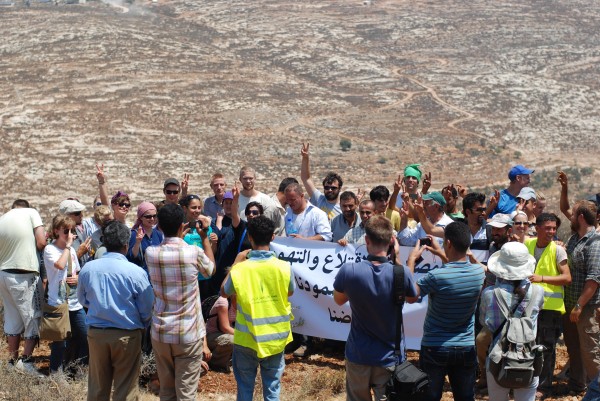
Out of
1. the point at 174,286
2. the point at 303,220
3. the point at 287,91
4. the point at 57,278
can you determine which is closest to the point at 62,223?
the point at 57,278

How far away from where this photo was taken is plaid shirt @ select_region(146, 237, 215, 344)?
5.91m

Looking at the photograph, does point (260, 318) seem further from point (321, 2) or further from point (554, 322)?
point (321, 2)

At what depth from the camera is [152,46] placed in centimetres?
4838

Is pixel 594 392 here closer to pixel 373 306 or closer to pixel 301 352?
pixel 373 306

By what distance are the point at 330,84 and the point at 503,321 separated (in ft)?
139

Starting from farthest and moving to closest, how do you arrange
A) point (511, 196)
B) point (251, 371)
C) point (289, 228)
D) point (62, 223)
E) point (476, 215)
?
point (511, 196) → point (289, 228) → point (476, 215) → point (62, 223) → point (251, 371)

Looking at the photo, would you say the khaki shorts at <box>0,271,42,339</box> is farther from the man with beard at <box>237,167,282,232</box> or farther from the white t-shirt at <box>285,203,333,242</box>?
the white t-shirt at <box>285,203,333,242</box>

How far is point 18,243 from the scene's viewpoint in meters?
7.50

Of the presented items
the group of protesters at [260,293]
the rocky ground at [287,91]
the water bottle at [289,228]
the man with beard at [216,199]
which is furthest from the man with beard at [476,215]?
the rocky ground at [287,91]

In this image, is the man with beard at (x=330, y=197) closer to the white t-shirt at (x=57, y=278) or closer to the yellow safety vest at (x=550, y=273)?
the yellow safety vest at (x=550, y=273)

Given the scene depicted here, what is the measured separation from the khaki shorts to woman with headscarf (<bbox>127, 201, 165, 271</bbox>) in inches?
43.4

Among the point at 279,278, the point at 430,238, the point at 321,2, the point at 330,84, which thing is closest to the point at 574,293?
the point at 430,238

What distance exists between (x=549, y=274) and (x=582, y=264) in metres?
0.33

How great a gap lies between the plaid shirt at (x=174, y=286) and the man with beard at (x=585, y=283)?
132 inches
